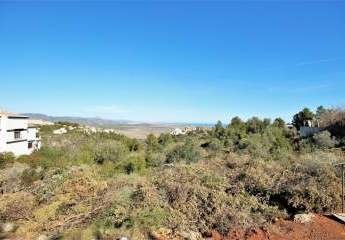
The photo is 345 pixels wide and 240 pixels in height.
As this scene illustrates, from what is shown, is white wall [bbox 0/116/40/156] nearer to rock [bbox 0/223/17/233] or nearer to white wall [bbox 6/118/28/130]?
white wall [bbox 6/118/28/130]

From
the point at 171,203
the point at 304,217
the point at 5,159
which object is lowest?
the point at 5,159

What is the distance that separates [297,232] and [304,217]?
2.08 ft

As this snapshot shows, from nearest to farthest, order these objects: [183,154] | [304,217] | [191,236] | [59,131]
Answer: [191,236], [304,217], [183,154], [59,131]

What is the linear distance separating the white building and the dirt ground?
35568mm

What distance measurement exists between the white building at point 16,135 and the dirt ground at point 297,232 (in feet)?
117

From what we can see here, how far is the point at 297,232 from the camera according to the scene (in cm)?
767

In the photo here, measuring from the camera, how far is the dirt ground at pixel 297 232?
7449 mm

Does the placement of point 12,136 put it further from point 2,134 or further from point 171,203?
point 171,203

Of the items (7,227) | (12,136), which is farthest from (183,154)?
(12,136)

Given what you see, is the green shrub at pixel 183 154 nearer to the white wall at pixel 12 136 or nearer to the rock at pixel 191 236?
the rock at pixel 191 236

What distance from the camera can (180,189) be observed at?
877 centimetres

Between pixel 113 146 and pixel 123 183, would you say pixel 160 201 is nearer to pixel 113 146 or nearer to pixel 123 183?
pixel 123 183

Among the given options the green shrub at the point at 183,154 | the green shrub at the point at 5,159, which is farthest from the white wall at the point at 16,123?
the green shrub at the point at 183,154

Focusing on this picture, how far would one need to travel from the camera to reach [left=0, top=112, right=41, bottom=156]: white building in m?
38.8
